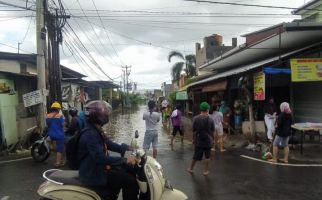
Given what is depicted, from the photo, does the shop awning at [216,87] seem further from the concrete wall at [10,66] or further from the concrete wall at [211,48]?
the concrete wall at [211,48]

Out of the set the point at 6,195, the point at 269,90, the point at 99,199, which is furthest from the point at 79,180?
the point at 269,90

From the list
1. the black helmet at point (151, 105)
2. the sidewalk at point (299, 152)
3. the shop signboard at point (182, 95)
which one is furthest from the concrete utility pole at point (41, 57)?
the shop signboard at point (182, 95)

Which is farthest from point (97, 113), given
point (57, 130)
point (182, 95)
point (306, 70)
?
point (182, 95)

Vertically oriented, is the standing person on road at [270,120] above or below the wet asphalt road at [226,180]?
above

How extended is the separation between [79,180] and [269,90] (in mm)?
14064

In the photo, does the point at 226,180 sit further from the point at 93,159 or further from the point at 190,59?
the point at 190,59

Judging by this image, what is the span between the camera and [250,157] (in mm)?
12148

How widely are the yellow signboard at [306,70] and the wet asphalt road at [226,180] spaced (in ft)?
12.5

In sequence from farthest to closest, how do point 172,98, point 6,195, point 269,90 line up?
point 172,98 → point 269,90 → point 6,195

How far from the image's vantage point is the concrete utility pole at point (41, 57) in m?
15.0

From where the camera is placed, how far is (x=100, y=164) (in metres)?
4.90

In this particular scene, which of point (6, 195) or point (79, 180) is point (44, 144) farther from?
point (79, 180)

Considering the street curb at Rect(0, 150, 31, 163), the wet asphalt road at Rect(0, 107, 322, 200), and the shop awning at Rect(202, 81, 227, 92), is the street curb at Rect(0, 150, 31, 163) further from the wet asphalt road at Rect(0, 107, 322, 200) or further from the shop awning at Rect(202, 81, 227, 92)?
the shop awning at Rect(202, 81, 227, 92)

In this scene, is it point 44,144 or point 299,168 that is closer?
point 299,168
